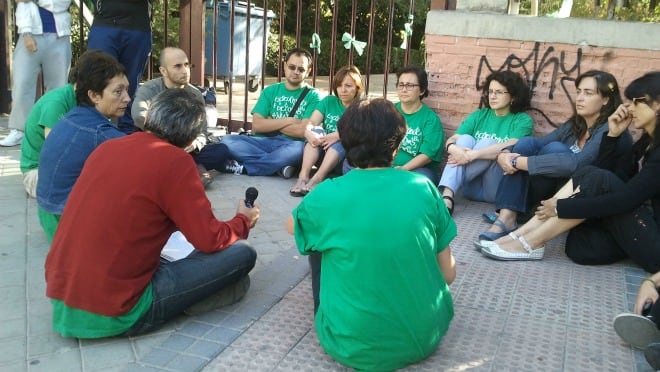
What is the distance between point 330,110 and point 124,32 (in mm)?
2061

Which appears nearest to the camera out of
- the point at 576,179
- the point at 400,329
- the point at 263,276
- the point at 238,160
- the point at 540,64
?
the point at 400,329

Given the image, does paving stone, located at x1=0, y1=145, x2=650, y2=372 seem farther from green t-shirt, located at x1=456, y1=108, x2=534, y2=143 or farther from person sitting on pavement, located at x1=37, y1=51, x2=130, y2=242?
green t-shirt, located at x1=456, y1=108, x2=534, y2=143

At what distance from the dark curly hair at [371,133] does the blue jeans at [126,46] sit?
381 centimetres

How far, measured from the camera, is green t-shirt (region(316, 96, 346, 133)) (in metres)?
5.84

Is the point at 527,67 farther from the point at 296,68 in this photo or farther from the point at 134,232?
the point at 134,232

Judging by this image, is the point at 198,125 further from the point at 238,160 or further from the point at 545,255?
the point at 238,160

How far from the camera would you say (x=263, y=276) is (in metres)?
3.83

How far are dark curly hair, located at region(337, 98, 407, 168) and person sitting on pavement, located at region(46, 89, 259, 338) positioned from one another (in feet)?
2.42

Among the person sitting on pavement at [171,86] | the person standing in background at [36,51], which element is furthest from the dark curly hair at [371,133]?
the person standing in background at [36,51]

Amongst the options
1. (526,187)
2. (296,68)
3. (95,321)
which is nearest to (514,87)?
(526,187)

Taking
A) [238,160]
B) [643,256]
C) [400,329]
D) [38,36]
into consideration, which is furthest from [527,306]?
[38,36]

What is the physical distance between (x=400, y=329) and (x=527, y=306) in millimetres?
1164

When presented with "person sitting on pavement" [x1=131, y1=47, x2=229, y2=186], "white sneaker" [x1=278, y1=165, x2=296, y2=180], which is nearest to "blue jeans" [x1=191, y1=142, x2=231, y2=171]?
"person sitting on pavement" [x1=131, y1=47, x2=229, y2=186]

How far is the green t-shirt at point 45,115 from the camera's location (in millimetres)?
4312
